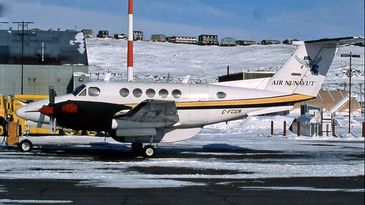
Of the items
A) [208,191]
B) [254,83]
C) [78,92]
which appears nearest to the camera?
[208,191]

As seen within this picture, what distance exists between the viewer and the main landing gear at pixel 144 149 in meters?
23.1

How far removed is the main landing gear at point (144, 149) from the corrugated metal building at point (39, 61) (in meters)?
32.4

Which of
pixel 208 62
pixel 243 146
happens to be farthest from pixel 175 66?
pixel 243 146

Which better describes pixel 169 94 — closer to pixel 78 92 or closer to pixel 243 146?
pixel 78 92

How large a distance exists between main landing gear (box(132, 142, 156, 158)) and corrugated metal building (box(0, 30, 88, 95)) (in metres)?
32.4

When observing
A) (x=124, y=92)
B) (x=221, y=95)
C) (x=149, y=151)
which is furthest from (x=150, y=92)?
(x=221, y=95)

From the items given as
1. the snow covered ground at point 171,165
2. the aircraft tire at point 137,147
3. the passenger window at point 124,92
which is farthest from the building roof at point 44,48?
the aircraft tire at point 137,147

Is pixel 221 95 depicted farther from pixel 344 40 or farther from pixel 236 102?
pixel 344 40

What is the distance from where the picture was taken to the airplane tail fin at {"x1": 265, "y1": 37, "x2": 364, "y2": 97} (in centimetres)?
2552

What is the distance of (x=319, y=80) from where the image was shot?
25.9 m

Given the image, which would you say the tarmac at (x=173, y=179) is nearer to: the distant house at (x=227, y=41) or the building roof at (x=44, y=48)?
the building roof at (x=44, y=48)

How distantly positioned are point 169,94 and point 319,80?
6.38m

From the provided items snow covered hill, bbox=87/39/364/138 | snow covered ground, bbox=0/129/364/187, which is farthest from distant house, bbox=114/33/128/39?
snow covered ground, bbox=0/129/364/187

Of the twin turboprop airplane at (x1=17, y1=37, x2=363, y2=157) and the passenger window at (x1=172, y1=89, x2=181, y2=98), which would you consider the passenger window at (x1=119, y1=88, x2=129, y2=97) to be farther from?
the passenger window at (x1=172, y1=89, x2=181, y2=98)
